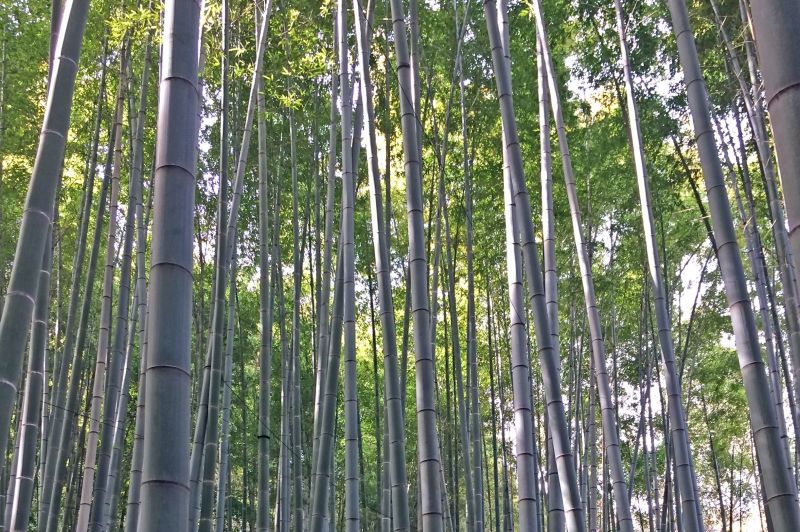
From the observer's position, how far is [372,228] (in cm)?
440

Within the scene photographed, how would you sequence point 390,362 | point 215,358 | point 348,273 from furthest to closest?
point 215,358, point 348,273, point 390,362

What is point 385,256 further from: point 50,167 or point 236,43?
point 236,43

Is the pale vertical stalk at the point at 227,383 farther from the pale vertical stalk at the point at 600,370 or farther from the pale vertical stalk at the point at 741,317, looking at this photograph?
the pale vertical stalk at the point at 741,317

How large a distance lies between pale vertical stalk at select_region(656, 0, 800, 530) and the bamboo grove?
1 cm

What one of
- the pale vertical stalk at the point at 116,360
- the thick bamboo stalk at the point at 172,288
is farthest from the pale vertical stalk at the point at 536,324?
the pale vertical stalk at the point at 116,360

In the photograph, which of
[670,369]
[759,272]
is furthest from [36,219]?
[759,272]

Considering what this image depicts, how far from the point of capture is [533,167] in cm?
801

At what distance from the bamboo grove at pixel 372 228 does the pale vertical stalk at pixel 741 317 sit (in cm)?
1

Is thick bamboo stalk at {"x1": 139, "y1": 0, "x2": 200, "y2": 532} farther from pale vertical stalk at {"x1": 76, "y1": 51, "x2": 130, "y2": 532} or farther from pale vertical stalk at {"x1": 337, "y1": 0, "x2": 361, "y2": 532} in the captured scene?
pale vertical stalk at {"x1": 76, "y1": 51, "x2": 130, "y2": 532}

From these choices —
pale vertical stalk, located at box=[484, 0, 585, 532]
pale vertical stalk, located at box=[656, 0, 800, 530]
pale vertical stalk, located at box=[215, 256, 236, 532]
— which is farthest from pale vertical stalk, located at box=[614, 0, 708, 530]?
pale vertical stalk, located at box=[215, 256, 236, 532]

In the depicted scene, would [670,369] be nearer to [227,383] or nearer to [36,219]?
[227,383]

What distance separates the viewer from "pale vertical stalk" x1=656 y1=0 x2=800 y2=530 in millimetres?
2068

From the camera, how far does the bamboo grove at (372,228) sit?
87.4 inches

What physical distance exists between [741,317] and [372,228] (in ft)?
7.50
